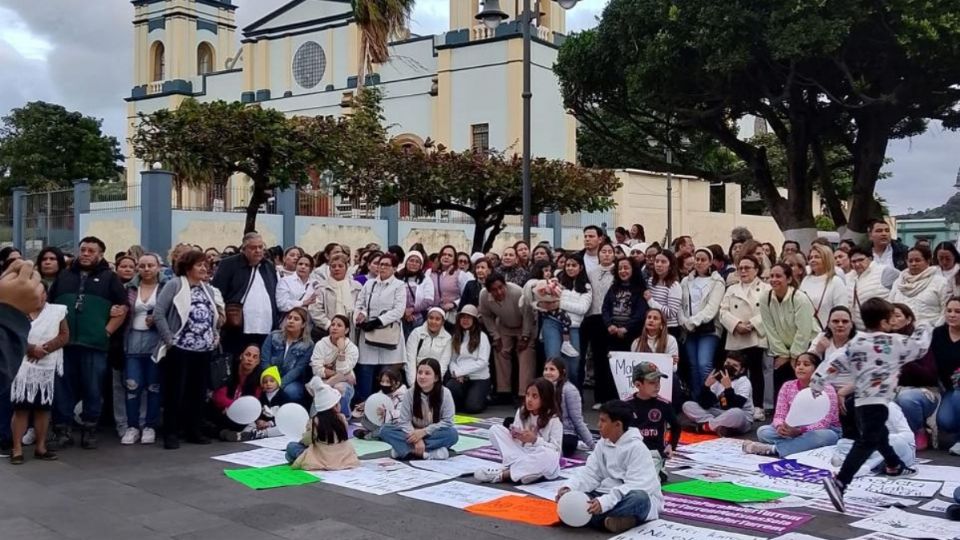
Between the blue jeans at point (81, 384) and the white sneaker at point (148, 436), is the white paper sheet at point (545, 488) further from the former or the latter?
the blue jeans at point (81, 384)

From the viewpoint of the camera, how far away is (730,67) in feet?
62.4

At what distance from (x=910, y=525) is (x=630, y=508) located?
1.84 metres

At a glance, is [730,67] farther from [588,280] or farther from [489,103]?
[489,103]

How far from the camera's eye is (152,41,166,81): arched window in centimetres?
4997

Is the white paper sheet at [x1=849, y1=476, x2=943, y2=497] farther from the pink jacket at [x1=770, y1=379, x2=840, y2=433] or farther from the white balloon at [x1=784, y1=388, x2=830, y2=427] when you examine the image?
the pink jacket at [x1=770, y1=379, x2=840, y2=433]

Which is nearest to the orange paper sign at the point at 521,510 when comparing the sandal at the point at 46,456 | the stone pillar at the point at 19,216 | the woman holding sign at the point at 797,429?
the woman holding sign at the point at 797,429

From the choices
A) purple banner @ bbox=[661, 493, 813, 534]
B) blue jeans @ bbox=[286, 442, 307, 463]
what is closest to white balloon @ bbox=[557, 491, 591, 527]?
purple banner @ bbox=[661, 493, 813, 534]

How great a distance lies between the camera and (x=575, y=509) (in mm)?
6094

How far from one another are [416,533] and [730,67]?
15.1m

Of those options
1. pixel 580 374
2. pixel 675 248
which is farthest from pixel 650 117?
pixel 580 374

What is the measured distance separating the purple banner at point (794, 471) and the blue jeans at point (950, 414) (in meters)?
1.68

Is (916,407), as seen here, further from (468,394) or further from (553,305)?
(468,394)

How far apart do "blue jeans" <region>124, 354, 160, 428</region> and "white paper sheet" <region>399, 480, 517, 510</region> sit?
3223mm

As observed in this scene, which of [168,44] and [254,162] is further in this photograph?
[168,44]
